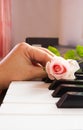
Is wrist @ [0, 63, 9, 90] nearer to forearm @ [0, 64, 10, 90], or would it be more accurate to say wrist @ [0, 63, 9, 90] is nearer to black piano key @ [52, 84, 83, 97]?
forearm @ [0, 64, 10, 90]

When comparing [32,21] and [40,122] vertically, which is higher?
[40,122]

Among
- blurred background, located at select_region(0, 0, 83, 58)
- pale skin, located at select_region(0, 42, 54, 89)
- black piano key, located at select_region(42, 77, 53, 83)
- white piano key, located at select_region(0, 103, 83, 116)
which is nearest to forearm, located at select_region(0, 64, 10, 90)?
pale skin, located at select_region(0, 42, 54, 89)

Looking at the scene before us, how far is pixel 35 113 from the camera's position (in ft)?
1.56

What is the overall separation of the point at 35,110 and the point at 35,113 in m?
0.02

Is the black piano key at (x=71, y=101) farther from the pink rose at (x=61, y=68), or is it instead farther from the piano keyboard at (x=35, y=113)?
the pink rose at (x=61, y=68)

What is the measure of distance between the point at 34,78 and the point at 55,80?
0.35 ft

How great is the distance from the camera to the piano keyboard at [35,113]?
406 millimetres

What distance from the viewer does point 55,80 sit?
2.28ft

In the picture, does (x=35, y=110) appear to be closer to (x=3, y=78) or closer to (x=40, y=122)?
(x=40, y=122)

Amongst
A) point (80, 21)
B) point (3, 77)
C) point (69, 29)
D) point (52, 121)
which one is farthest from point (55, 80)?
point (69, 29)

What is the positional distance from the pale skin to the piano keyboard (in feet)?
0.32

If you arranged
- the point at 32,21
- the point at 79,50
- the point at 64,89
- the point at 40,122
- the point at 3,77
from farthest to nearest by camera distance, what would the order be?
1. the point at 32,21
2. the point at 79,50
3. the point at 3,77
4. the point at 64,89
5. the point at 40,122

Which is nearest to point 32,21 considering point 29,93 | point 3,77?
point 3,77

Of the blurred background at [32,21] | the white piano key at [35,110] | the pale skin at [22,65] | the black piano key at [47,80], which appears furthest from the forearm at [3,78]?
the blurred background at [32,21]
